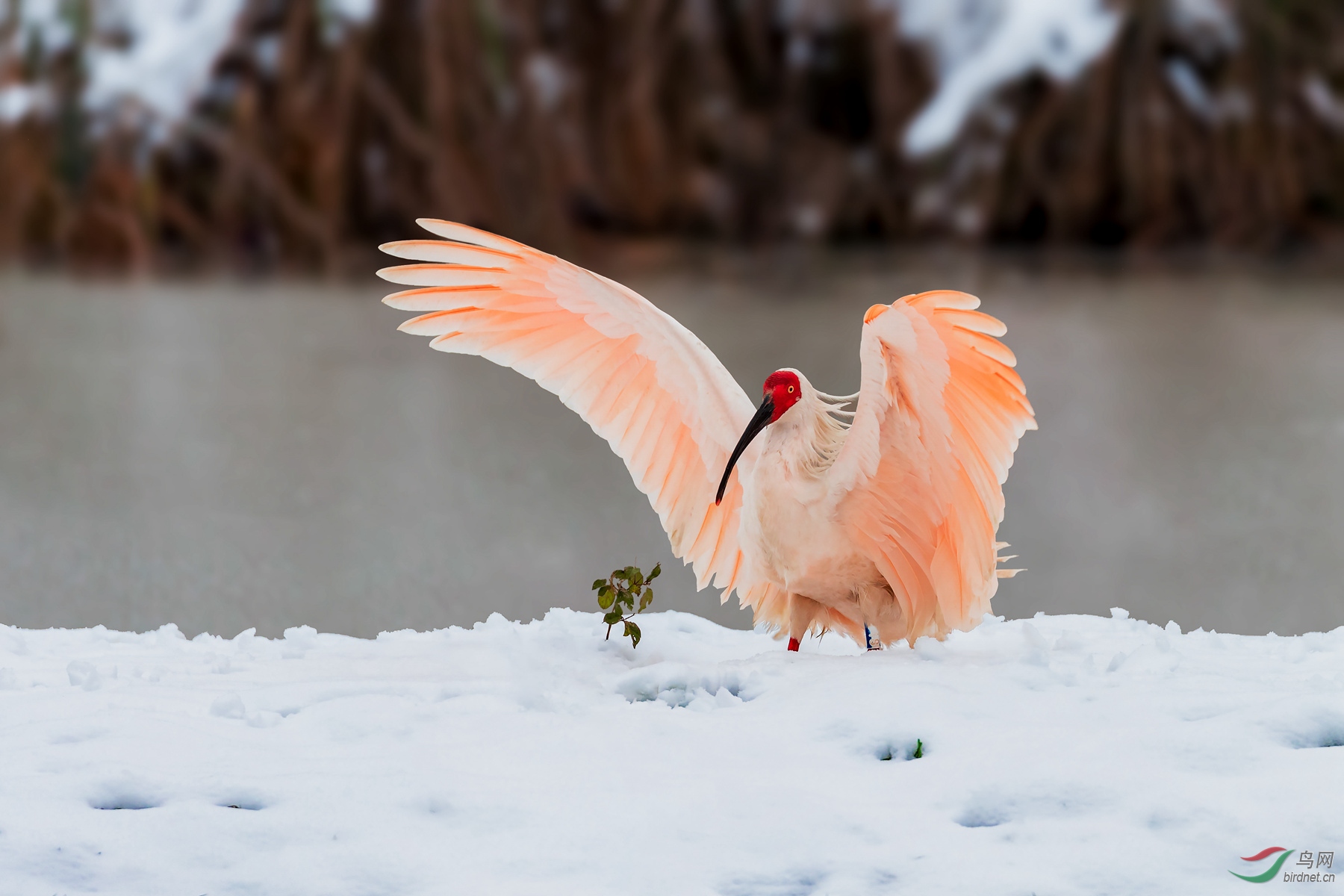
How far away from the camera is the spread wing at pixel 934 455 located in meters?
2.19

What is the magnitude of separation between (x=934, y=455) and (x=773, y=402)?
31 centimetres

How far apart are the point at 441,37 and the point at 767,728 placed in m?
11.7

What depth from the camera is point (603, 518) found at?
4.86m

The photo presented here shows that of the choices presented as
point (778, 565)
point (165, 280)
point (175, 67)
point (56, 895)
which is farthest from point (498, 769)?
point (175, 67)

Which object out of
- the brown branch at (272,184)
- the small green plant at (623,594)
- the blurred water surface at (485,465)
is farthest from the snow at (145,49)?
the small green plant at (623,594)

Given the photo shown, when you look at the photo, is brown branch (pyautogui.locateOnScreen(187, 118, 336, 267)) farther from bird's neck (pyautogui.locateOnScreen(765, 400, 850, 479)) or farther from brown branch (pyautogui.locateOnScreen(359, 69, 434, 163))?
bird's neck (pyautogui.locateOnScreen(765, 400, 850, 479))

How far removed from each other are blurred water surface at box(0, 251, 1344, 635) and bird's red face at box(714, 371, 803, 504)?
3.81 feet

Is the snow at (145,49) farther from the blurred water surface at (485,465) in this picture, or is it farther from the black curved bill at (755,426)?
the black curved bill at (755,426)

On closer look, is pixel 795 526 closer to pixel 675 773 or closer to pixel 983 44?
pixel 675 773

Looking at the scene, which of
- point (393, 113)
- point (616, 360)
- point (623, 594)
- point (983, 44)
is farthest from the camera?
point (393, 113)

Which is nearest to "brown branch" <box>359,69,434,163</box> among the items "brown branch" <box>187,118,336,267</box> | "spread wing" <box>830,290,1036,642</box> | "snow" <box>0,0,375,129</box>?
"snow" <box>0,0,375,129</box>

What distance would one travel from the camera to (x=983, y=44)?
12.1m

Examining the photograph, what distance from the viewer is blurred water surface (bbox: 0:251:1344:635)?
3.98m

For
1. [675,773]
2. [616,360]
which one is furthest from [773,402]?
[675,773]
